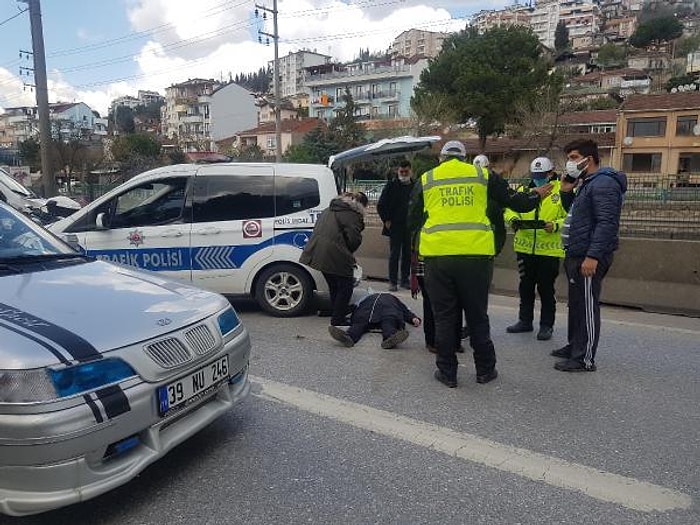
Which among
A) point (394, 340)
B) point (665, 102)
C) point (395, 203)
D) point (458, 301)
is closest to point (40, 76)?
point (395, 203)

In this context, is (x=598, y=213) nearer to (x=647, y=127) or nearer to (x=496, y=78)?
(x=496, y=78)

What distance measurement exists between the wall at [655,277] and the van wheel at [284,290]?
356 cm

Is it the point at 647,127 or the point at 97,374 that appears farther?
the point at 647,127

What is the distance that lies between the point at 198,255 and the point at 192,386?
4.01 metres

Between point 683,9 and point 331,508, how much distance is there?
451 ft

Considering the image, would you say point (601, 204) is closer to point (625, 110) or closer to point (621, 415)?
point (621, 415)

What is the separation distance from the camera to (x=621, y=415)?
391cm

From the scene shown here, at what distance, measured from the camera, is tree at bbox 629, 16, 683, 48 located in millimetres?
94312

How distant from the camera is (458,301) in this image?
4480mm

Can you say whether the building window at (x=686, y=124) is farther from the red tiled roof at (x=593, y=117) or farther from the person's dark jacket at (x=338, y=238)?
the person's dark jacket at (x=338, y=238)

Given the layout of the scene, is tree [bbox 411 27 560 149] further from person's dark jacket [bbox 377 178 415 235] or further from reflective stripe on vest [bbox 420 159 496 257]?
reflective stripe on vest [bbox 420 159 496 257]

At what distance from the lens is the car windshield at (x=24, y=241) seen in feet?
11.8

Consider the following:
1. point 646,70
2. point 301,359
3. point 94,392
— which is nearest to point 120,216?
point 301,359

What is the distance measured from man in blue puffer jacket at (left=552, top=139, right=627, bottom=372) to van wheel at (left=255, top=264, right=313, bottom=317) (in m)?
3.05
